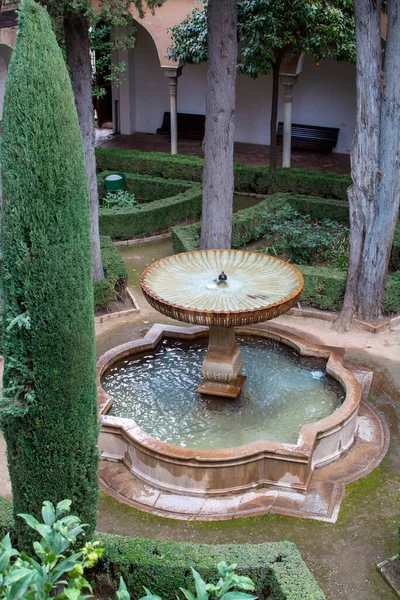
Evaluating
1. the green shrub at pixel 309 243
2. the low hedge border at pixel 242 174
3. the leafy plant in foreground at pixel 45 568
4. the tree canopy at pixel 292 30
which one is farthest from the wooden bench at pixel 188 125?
the leafy plant in foreground at pixel 45 568

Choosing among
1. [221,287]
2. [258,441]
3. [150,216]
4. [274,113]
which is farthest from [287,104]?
[258,441]

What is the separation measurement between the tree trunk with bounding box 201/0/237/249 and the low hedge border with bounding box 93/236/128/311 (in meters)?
1.45

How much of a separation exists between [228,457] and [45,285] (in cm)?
300

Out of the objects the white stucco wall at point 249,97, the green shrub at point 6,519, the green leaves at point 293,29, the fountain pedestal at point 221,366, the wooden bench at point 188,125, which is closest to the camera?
the green shrub at point 6,519

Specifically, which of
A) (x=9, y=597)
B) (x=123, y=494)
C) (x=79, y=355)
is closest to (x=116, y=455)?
(x=123, y=494)

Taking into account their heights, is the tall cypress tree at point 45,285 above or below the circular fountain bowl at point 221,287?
above

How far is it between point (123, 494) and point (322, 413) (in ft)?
7.71

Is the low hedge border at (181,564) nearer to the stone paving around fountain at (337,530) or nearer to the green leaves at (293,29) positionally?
the stone paving around fountain at (337,530)

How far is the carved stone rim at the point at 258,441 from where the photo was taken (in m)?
6.64

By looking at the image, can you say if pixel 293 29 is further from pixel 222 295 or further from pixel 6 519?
pixel 6 519

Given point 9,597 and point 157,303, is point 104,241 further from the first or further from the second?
point 9,597

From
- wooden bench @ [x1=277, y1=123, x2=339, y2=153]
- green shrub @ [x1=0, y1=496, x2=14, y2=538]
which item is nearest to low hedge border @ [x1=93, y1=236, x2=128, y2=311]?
green shrub @ [x1=0, y1=496, x2=14, y2=538]

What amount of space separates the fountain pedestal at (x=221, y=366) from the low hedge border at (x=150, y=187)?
24.1ft

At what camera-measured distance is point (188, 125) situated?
21.4 meters
